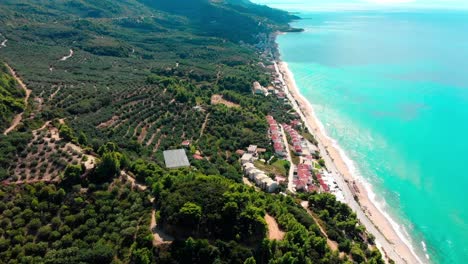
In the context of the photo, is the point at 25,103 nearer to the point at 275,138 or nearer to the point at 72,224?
the point at 72,224

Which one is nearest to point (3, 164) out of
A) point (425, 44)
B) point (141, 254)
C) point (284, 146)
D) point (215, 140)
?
point (141, 254)

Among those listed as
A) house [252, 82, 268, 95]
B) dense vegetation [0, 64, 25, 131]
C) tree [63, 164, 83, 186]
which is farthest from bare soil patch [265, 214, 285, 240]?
house [252, 82, 268, 95]

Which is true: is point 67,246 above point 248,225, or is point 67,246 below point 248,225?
below

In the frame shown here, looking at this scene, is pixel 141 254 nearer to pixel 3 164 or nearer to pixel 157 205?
pixel 157 205

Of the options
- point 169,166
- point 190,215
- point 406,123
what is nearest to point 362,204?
point 169,166

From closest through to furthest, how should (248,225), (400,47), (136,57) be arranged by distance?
(248,225) < (136,57) < (400,47)

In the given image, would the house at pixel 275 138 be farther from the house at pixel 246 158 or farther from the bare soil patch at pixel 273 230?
the bare soil patch at pixel 273 230
